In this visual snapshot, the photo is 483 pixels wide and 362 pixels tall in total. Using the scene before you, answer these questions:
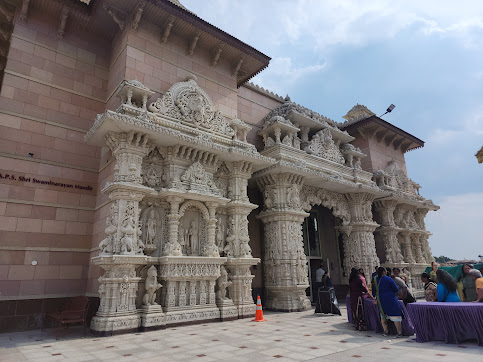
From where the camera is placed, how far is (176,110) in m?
9.37

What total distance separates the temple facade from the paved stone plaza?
0.85 meters

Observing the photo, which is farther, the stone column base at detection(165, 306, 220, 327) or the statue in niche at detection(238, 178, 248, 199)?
the statue in niche at detection(238, 178, 248, 199)

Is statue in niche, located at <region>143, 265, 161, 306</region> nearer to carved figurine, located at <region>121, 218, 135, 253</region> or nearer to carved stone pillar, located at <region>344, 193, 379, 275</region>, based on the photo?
carved figurine, located at <region>121, 218, 135, 253</region>

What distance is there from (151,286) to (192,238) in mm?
1802

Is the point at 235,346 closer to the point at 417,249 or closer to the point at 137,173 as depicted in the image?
the point at 137,173

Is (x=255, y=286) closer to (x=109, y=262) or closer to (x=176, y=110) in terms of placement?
(x=109, y=262)

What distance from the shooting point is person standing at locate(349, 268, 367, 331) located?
7055 mm

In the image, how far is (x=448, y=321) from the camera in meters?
5.61

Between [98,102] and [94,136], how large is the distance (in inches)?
83.4

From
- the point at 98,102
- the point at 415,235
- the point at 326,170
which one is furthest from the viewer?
the point at 415,235

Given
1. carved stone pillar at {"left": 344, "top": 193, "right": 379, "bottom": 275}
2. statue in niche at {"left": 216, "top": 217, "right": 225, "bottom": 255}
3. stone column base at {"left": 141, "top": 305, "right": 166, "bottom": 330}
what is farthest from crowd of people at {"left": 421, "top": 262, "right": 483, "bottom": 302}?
carved stone pillar at {"left": 344, "top": 193, "right": 379, "bottom": 275}

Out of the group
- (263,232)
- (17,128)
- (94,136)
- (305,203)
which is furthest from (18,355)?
(305,203)

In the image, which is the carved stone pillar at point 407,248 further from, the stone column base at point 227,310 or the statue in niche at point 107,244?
the statue in niche at point 107,244

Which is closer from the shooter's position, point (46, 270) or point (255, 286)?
point (46, 270)
